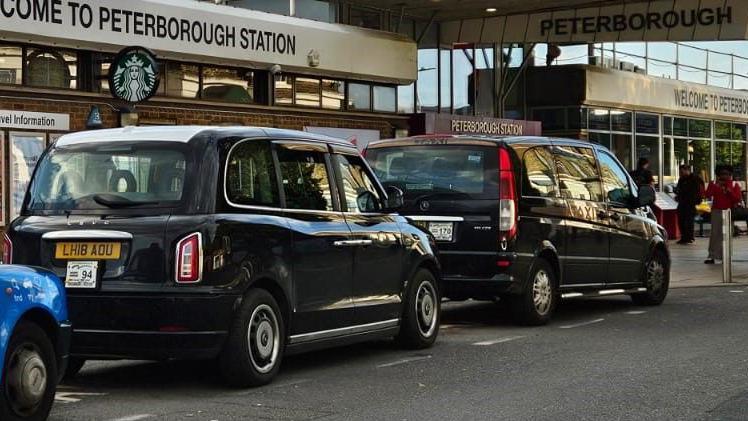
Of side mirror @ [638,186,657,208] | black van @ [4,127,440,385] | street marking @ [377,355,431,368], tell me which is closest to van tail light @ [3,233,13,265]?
black van @ [4,127,440,385]

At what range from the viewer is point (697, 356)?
10.2 meters

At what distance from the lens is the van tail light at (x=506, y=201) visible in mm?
11930

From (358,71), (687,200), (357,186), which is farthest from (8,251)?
(687,200)

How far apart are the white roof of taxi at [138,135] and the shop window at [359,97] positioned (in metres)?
17.4

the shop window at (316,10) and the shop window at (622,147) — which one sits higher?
the shop window at (316,10)

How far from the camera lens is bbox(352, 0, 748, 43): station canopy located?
2602cm

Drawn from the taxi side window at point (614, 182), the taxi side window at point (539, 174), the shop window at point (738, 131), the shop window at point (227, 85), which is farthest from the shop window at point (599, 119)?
the taxi side window at point (539, 174)

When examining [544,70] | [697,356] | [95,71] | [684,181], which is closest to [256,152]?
[697,356]

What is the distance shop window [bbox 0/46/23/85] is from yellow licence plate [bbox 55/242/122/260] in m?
11.2

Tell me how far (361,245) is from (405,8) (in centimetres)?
1763

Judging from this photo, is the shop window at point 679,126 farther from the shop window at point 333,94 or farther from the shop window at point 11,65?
the shop window at point 11,65

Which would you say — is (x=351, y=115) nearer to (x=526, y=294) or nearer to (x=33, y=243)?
(x=526, y=294)

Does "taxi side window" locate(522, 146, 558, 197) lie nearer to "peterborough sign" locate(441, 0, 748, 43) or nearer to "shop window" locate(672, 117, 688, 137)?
"peterborough sign" locate(441, 0, 748, 43)

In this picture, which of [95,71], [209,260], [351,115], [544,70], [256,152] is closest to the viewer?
[209,260]
